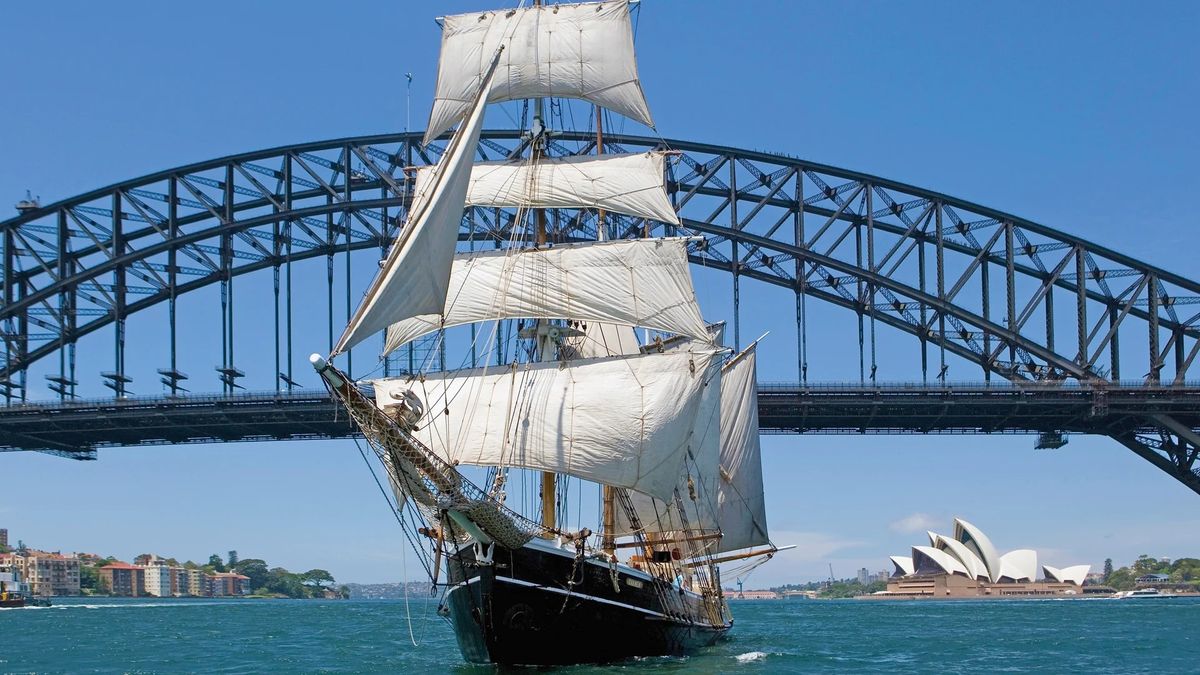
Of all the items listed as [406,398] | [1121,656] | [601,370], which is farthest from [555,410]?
[1121,656]

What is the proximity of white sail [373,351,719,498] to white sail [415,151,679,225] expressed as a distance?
6795 mm

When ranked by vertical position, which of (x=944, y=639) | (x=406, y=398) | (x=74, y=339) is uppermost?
(x=74, y=339)

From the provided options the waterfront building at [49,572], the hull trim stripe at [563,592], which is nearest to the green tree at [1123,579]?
the waterfront building at [49,572]

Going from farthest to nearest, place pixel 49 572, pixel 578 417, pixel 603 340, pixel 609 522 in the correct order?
1. pixel 49 572
2. pixel 603 340
3. pixel 609 522
4. pixel 578 417

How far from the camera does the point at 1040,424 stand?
80562 mm

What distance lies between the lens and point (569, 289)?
4184cm

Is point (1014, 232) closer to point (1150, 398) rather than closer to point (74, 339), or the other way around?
point (1150, 398)

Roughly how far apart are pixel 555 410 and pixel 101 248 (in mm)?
54993

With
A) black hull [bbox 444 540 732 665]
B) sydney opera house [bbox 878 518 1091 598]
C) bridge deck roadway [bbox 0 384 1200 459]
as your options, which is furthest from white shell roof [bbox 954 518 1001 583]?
black hull [bbox 444 540 732 665]

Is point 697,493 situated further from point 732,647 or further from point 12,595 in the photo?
point 12,595

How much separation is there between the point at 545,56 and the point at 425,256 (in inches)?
764

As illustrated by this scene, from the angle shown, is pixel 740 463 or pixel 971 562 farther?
pixel 971 562

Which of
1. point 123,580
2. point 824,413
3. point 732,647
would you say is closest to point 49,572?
point 123,580

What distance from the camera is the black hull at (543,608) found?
110 ft
